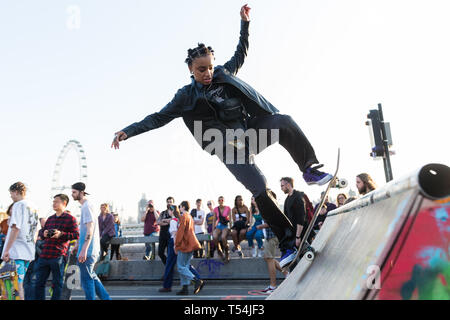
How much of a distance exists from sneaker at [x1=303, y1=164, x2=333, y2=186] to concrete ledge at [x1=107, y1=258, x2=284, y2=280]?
18.6 ft

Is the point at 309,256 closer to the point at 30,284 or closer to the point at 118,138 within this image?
the point at 118,138

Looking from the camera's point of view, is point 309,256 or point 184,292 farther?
point 184,292

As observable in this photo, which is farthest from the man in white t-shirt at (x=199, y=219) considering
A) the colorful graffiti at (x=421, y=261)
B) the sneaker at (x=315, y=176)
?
the colorful graffiti at (x=421, y=261)

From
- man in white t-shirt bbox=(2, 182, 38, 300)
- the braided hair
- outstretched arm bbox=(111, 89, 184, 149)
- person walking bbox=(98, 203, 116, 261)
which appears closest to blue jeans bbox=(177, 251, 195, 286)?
man in white t-shirt bbox=(2, 182, 38, 300)

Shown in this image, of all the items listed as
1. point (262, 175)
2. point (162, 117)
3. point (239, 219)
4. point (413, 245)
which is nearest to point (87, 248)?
point (162, 117)

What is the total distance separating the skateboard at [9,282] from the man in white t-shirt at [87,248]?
914 millimetres

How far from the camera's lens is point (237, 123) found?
314 centimetres

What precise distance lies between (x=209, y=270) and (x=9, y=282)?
4.68 metres

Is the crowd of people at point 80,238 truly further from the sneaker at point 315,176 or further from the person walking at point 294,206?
the sneaker at point 315,176

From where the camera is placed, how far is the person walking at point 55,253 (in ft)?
17.1

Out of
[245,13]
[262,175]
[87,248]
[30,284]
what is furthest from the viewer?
[30,284]

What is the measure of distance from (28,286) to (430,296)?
5866 mm

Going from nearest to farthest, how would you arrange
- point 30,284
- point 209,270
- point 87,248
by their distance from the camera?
point 87,248
point 30,284
point 209,270

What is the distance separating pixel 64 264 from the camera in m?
5.38
